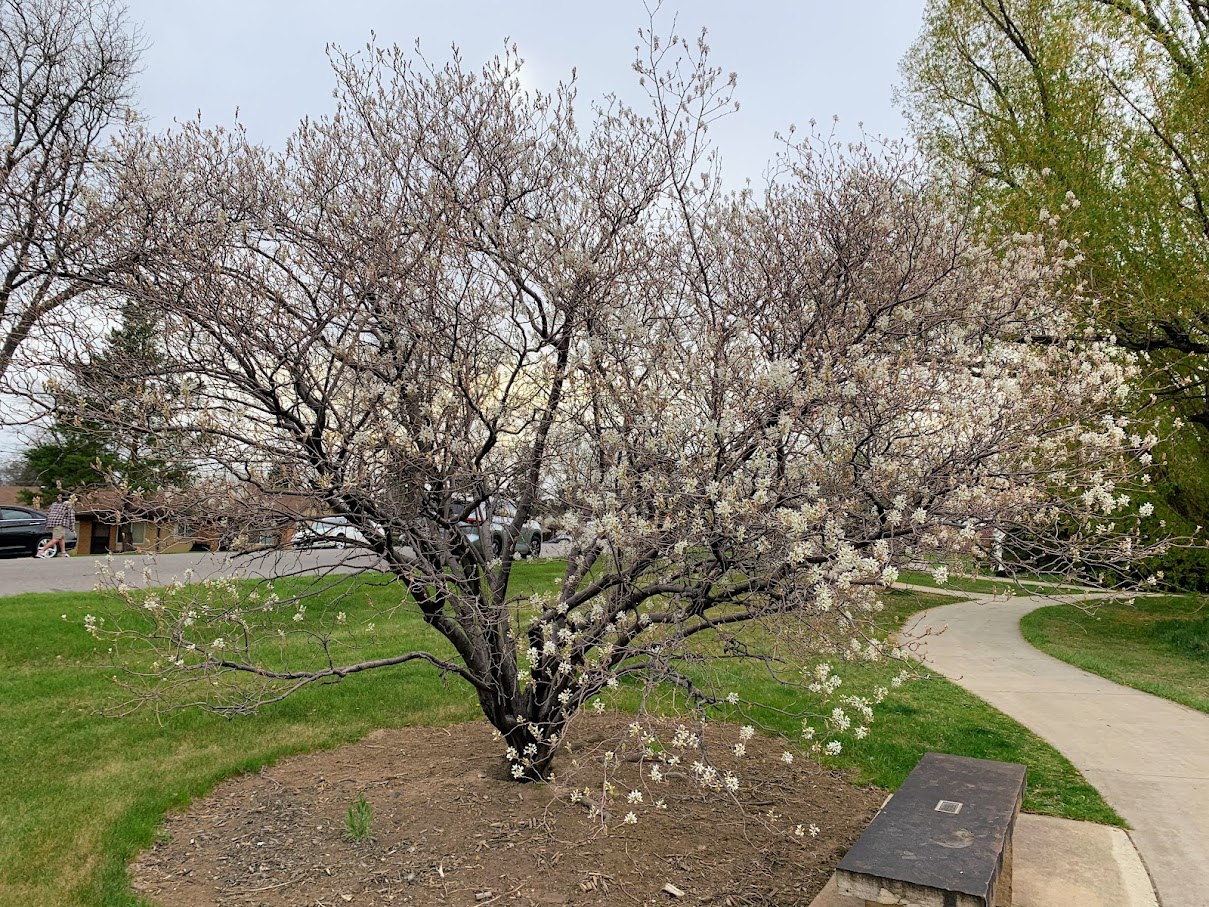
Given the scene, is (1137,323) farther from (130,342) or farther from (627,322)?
(130,342)

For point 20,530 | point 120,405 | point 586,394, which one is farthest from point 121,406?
point 20,530

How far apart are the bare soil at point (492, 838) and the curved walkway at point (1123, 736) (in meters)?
1.48

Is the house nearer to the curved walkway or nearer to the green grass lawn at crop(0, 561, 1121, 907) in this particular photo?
the green grass lawn at crop(0, 561, 1121, 907)

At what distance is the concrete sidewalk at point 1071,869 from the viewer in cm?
383

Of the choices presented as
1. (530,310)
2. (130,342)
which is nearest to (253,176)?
(130,342)

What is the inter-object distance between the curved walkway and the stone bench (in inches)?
31.8

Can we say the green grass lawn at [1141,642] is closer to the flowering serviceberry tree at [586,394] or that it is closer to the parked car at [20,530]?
the flowering serviceberry tree at [586,394]

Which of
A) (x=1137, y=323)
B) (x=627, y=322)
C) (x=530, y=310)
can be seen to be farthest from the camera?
(x=1137, y=323)

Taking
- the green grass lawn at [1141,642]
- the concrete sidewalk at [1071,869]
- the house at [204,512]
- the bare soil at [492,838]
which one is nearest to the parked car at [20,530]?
the bare soil at [492,838]

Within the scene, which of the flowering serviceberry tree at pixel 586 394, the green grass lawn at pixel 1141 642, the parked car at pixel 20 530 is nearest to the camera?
the flowering serviceberry tree at pixel 586 394

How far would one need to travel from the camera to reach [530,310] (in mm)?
4688

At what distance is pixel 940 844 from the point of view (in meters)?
3.17

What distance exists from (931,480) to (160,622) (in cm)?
375

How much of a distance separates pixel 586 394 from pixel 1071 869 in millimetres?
3660
